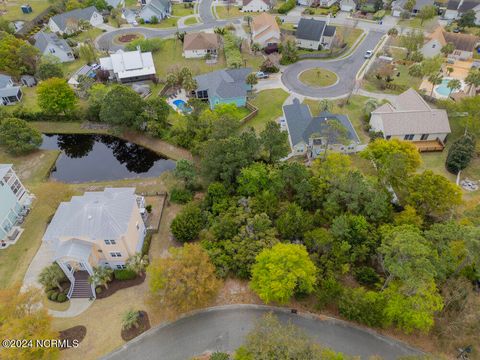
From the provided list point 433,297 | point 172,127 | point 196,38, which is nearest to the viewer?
point 433,297

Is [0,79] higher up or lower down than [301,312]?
higher up

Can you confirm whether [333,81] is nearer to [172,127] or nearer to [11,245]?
[172,127]

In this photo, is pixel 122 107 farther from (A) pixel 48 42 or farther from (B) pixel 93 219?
(A) pixel 48 42

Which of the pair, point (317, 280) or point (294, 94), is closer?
point (317, 280)

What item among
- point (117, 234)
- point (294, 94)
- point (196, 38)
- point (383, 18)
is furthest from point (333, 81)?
point (117, 234)

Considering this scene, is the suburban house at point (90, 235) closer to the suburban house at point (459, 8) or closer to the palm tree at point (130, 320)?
the palm tree at point (130, 320)

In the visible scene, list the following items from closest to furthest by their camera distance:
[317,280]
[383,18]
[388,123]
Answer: [317,280] → [388,123] → [383,18]

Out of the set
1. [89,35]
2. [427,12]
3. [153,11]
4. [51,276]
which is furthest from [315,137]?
[89,35]

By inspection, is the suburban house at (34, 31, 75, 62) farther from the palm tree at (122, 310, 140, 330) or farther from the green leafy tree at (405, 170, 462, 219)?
the green leafy tree at (405, 170, 462, 219)

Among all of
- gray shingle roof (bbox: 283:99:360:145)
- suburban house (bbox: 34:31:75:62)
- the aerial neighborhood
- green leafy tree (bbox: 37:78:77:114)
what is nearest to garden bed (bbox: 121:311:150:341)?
the aerial neighborhood
